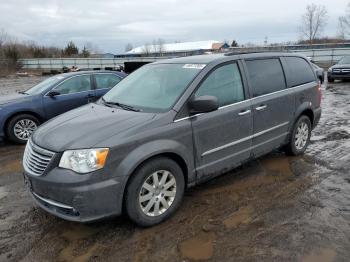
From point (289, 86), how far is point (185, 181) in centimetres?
254

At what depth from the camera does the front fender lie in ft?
11.5

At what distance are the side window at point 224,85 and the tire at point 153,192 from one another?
0.97 m

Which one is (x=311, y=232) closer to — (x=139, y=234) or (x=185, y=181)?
(x=185, y=181)

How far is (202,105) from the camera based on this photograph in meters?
3.98

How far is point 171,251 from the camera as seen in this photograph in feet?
11.2

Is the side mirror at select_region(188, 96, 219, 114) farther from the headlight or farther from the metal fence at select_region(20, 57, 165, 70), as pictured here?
the metal fence at select_region(20, 57, 165, 70)

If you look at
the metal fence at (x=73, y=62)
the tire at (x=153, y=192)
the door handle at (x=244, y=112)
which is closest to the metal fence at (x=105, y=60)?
the metal fence at (x=73, y=62)

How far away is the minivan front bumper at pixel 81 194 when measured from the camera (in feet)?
11.0

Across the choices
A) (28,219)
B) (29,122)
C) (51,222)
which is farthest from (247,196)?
(29,122)

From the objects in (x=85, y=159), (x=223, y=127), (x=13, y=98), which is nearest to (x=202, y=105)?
(x=223, y=127)

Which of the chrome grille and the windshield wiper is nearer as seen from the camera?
the chrome grille

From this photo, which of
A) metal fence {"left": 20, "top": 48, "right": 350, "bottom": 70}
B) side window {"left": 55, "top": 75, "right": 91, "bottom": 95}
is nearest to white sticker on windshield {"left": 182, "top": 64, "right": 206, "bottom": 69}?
side window {"left": 55, "top": 75, "right": 91, "bottom": 95}

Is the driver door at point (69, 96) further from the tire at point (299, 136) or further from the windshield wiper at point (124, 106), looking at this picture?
the tire at point (299, 136)

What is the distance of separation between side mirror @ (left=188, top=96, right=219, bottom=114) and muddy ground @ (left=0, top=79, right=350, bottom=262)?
1.17m
